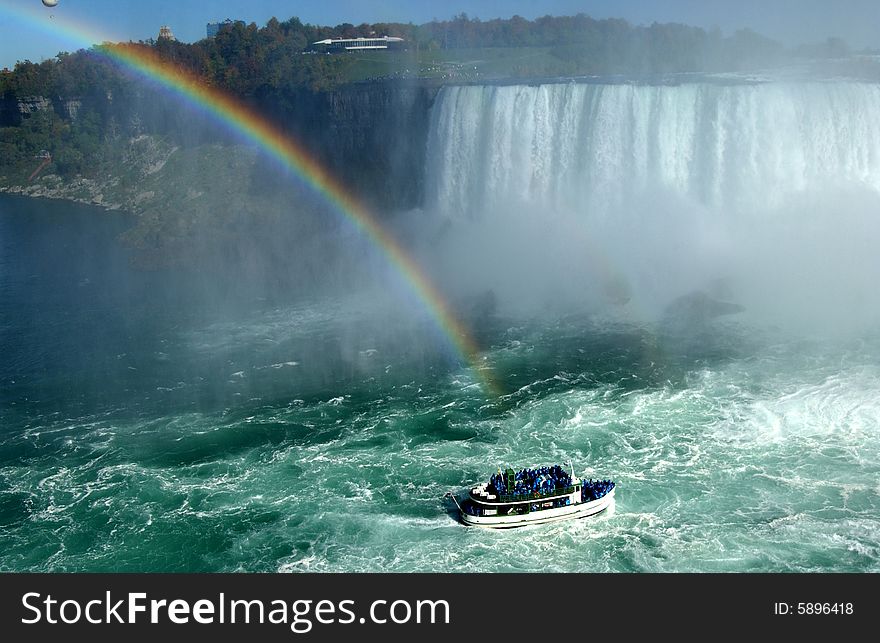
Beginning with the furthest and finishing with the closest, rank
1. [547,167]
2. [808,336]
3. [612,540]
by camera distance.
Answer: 1. [547,167]
2. [808,336]
3. [612,540]

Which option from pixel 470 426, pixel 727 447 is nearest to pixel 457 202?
pixel 470 426

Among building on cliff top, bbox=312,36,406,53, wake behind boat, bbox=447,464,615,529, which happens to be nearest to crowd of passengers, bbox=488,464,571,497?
wake behind boat, bbox=447,464,615,529

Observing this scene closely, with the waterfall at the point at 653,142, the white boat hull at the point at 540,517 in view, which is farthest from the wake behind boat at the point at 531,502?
the waterfall at the point at 653,142

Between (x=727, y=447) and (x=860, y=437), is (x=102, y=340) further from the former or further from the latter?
(x=860, y=437)

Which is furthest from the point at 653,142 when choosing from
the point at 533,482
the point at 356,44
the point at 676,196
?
the point at 356,44

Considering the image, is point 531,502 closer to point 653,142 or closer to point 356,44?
point 653,142

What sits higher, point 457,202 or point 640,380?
point 457,202

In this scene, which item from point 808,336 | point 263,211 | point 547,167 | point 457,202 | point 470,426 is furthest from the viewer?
point 263,211

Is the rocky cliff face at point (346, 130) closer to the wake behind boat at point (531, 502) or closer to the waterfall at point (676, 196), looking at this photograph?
the waterfall at point (676, 196)
